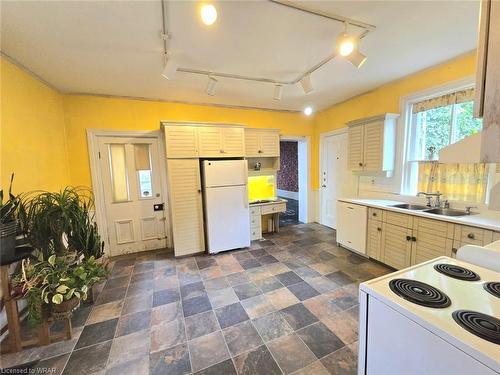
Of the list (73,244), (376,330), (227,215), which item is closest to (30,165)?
(73,244)

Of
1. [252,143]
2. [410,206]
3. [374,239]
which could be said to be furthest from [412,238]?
[252,143]

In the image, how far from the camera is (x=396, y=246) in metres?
2.68

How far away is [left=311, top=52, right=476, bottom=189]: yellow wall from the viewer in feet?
7.98

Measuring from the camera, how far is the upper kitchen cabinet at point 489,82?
0.53m

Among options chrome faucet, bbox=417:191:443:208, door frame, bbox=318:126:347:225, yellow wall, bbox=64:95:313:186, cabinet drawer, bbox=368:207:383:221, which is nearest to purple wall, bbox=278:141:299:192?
door frame, bbox=318:126:347:225

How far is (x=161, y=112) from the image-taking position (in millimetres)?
3537

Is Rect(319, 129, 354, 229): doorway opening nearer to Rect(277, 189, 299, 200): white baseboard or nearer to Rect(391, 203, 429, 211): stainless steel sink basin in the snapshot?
Rect(391, 203, 429, 211): stainless steel sink basin

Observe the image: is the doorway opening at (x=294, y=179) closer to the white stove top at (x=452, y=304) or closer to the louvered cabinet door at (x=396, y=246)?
the louvered cabinet door at (x=396, y=246)

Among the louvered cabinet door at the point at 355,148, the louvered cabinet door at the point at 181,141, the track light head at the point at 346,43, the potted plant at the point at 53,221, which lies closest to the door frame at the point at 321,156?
the louvered cabinet door at the point at 355,148

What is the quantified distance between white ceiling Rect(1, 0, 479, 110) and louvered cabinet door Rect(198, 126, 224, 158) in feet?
2.14

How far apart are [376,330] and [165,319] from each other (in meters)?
1.84

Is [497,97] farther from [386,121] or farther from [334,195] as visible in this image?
[334,195]

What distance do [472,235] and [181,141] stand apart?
3.52m

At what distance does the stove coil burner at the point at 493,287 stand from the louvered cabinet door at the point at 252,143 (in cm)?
336
